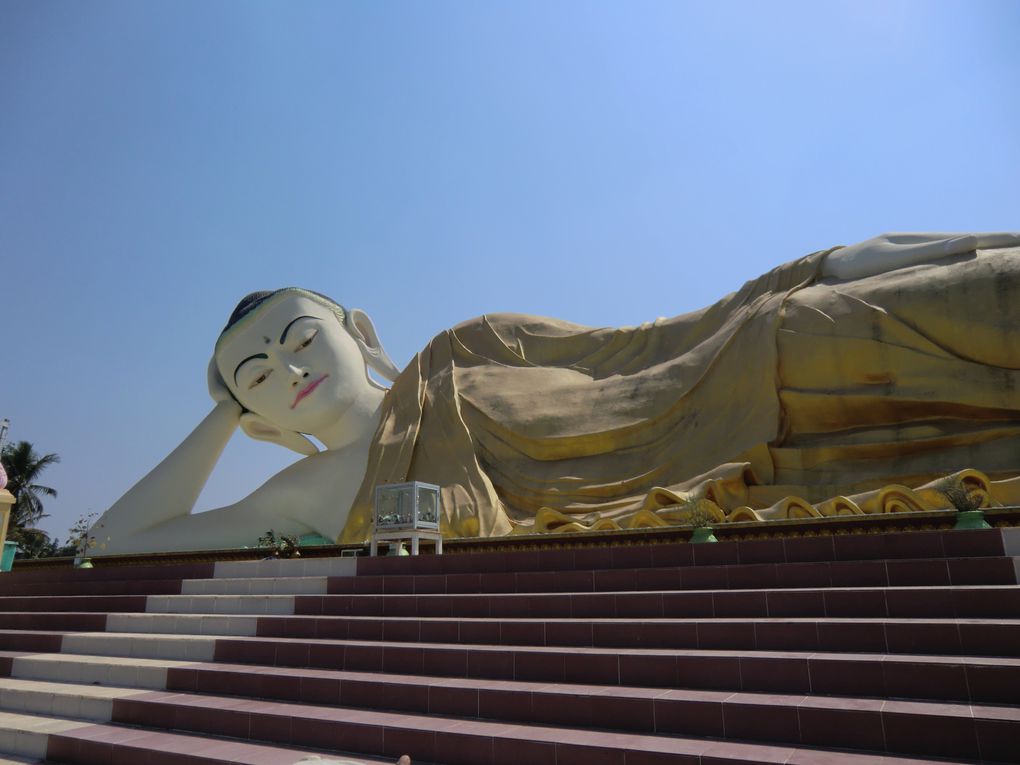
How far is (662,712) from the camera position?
280 centimetres

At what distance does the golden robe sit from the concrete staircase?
1.96 metres

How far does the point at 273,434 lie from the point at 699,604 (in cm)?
794

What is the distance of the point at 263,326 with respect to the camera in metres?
9.95

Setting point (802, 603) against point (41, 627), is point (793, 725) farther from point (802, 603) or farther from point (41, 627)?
point (41, 627)

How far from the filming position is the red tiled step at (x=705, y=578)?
10.7 ft

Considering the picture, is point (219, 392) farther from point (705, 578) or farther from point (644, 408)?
point (705, 578)

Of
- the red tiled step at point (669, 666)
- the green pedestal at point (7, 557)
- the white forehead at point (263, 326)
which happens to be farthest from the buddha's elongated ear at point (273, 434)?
the red tiled step at point (669, 666)

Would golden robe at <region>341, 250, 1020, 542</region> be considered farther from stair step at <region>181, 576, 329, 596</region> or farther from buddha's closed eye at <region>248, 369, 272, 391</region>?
stair step at <region>181, 576, 329, 596</region>

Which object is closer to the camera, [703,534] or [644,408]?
[703,534]

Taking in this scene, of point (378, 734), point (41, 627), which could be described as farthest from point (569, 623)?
point (41, 627)

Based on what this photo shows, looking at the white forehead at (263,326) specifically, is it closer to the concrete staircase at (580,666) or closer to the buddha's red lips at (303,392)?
the buddha's red lips at (303,392)

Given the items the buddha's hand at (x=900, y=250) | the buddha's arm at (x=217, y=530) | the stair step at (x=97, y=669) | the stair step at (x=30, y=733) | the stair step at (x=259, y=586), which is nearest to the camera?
the stair step at (x=30, y=733)

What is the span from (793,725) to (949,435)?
450 cm

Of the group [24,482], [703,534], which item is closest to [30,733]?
[703,534]
